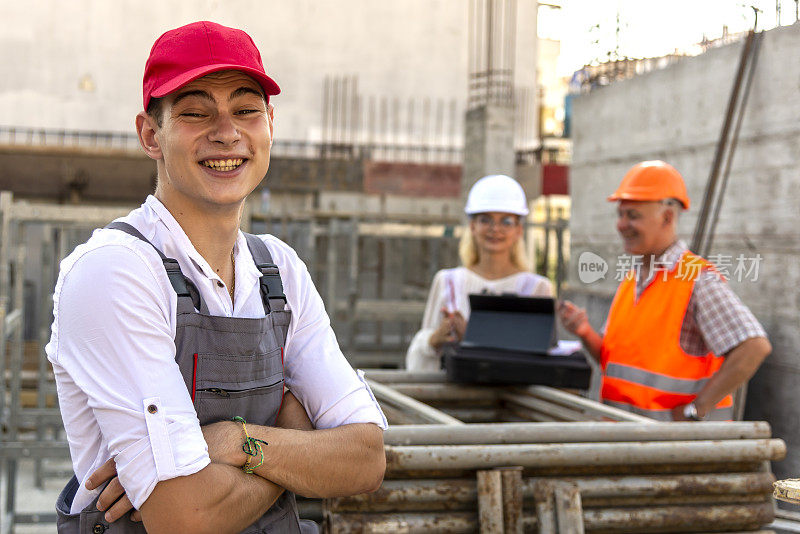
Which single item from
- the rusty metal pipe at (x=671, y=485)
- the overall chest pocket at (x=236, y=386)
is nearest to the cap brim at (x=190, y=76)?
the overall chest pocket at (x=236, y=386)

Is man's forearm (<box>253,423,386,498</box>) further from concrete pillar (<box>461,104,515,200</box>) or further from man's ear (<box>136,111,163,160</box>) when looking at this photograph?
concrete pillar (<box>461,104,515,200</box>)

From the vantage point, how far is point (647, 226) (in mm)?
4238

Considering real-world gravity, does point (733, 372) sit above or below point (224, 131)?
below

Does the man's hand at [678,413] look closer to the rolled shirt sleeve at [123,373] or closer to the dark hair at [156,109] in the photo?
the rolled shirt sleeve at [123,373]

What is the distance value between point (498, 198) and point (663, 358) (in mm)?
1374

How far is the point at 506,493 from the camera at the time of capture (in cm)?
264

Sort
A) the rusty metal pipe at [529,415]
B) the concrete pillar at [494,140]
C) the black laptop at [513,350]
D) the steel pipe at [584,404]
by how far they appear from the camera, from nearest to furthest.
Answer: the steel pipe at [584,404] → the rusty metal pipe at [529,415] → the black laptop at [513,350] → the concrete pillar at [494,140]

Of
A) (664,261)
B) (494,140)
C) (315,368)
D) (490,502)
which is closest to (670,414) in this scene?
(664,261)

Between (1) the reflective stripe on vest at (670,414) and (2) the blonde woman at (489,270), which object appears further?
(2) the blonde woman at (489,270)

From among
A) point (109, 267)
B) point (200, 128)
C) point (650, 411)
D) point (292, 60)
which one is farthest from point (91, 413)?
point (292, 60)

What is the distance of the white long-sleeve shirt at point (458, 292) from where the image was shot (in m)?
4.81

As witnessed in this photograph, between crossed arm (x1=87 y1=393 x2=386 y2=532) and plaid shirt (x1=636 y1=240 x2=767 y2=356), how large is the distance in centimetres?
234

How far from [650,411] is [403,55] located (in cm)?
1890

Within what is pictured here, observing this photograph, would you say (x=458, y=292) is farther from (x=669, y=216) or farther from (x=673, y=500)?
(x=673, y=500)
